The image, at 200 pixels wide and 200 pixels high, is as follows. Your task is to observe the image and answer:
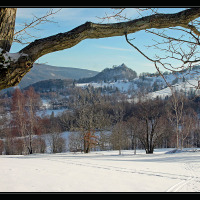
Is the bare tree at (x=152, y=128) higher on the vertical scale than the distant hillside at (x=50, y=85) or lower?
lower

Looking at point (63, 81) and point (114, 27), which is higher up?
point (63, 81)

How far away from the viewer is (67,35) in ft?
6.59

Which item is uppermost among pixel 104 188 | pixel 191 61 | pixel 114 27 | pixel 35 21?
pixel 35 21

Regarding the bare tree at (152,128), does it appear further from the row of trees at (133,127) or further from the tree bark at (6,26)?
the tree bark at (6,26)

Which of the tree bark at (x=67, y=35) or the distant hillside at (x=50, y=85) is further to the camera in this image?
the distant hillside at (x=50, y=85)

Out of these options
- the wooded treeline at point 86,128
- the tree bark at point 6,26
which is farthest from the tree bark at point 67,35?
the wooded treeline at point 86,128

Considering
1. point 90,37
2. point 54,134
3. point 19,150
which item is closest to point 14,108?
point 19,150

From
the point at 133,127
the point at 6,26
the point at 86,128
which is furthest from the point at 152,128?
the point at 6,26

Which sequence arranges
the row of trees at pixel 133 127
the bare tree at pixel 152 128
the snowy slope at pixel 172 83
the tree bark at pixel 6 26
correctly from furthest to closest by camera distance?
the bare tree at pixel 152 128, the row of trees at pixel 133 127, the snowy slope at pixel 172 83, the tree bark at pixel 6 26

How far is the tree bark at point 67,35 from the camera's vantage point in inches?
75.9
